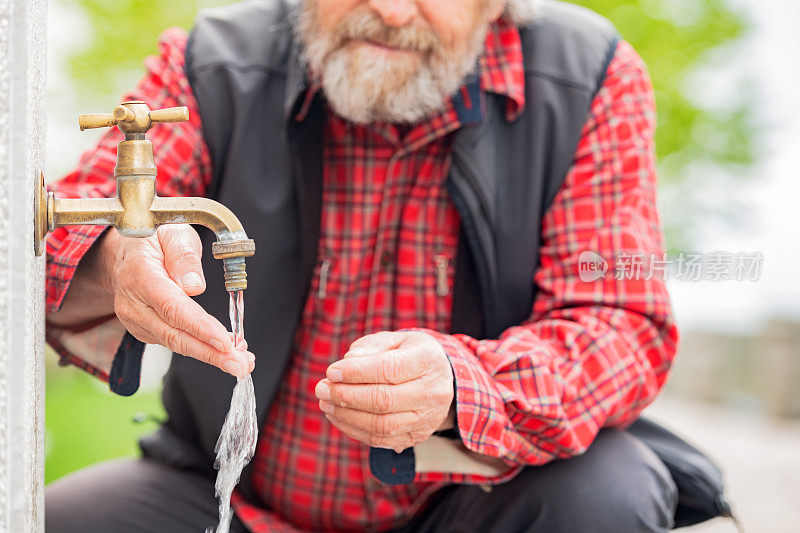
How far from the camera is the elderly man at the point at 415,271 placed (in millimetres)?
832

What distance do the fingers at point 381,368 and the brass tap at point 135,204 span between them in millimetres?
140

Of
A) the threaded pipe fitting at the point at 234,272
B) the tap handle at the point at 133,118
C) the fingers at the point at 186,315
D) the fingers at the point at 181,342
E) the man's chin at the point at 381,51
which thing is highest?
the man's chin at the point at 381,51

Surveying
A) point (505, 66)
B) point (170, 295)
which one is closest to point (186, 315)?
point (170, 295)

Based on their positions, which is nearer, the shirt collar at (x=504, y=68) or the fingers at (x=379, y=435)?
the fingers at (x=379, y=435)

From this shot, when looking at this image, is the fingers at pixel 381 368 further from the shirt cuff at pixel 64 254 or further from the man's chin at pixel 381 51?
the man's chin at pixel 381 51

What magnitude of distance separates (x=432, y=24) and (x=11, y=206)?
59 centimetres

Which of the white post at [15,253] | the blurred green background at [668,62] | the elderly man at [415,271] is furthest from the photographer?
the blurred green background at [668,62]

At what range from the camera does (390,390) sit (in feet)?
2.35

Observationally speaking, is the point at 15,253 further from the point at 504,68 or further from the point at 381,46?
the point at 504,68

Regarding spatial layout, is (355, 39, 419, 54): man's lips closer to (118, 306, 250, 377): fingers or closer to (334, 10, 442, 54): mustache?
(334, 10, 442, 54): mustache

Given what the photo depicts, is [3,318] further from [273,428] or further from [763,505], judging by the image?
[763,505]

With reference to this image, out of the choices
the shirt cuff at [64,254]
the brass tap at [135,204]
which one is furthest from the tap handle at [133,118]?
the shirt cuff at [64,254]

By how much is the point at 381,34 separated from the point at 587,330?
420 mm

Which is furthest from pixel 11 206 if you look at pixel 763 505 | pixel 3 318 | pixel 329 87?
pixel 763 505
